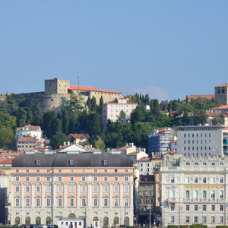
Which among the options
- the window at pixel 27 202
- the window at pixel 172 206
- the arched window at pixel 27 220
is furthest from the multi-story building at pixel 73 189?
the window at pixel 172 206

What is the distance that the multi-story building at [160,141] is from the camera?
639 ft

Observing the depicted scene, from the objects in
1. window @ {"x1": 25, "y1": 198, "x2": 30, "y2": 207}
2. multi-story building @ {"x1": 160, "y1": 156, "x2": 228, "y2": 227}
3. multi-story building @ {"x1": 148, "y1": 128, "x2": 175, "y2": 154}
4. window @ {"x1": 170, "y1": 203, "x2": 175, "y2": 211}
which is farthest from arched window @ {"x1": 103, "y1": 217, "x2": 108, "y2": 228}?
multi-story building @ {"x1": 148, "y1": 128, "x2": 175, "y2": 154}

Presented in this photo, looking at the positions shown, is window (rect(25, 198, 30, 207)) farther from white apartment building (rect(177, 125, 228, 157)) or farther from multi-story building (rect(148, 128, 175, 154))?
multi-story building (rect(148, 128, 175, 154))

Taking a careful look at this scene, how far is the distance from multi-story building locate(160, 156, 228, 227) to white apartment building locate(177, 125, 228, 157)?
6073 cm

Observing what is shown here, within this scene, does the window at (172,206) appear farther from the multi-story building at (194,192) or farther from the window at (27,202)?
the window at (27,202)

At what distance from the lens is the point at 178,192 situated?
405 feet

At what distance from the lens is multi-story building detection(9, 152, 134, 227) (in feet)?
408

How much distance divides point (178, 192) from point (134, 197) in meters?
11.5

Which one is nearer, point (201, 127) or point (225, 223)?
point (225, 223)

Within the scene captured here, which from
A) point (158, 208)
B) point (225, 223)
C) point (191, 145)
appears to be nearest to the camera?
point (225, 223)

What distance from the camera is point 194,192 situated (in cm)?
12350

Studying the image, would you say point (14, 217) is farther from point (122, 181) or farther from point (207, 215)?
point (207, 215)

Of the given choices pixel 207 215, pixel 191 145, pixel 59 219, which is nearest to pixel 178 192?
pixel 207 215

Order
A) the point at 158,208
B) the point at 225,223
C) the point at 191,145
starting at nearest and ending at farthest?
the point at 225,223 < the point at 158,208 < the point at 191,145
